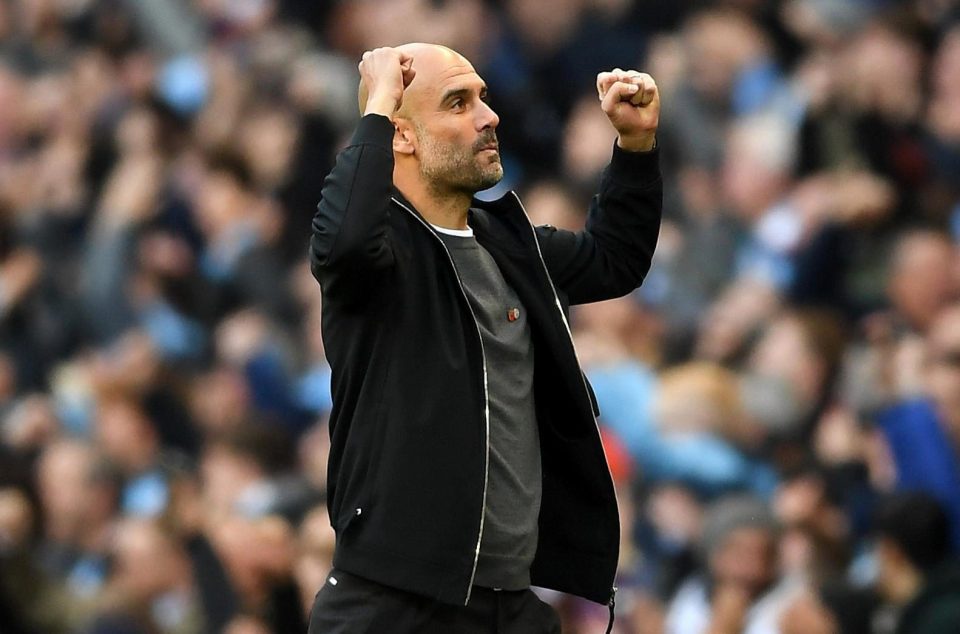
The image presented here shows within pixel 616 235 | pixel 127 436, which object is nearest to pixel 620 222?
pixel 616 235

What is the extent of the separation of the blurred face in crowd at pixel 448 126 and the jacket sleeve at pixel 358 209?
0.19m

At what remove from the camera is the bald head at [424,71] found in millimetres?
3564

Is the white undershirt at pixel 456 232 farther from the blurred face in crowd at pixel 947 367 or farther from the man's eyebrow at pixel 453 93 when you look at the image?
the blurred face in crowd at pixel 947 367

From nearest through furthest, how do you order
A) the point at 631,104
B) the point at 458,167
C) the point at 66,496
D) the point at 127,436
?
1. the point at 458,167
2. the point at 631,104
3. the point at 66,496
4. the point at 127,436

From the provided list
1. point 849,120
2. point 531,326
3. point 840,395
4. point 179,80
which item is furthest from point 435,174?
point 179,80

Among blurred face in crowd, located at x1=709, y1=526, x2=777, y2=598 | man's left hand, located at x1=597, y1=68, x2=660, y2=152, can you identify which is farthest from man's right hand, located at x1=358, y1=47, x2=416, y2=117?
blurred face in crowd, located at x1=709, y1=526, x2=777, y2=598

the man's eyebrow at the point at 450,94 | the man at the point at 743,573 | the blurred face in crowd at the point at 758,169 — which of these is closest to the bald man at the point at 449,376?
the man's eyebrow at the point at 450,94

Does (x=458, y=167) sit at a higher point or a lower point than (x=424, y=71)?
lower

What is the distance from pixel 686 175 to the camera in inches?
275

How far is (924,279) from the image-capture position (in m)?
5.82

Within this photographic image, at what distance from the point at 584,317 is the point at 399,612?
11.3 ft

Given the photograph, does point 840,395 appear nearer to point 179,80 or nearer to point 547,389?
point 547,389

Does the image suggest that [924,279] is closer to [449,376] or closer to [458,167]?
[458,167]

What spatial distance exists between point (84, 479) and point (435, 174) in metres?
4.46
